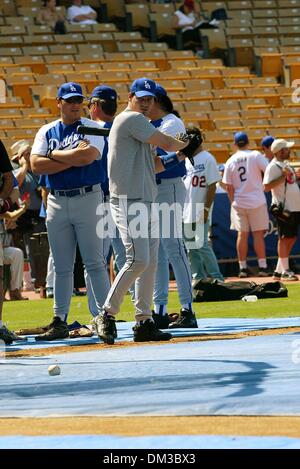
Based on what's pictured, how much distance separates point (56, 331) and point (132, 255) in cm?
130

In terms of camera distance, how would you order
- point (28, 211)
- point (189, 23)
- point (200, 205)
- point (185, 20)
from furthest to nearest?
point (189, 23) → point (185, 20) → point (28, 211) → point (200, 205)

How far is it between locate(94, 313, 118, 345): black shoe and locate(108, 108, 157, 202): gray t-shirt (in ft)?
3.03

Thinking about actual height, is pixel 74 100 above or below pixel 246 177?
above

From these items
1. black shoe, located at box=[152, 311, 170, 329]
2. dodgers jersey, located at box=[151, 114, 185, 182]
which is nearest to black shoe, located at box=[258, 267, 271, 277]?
black shoe, located at box=[152, 311, 170, 329]

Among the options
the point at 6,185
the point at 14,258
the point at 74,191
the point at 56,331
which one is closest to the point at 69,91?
the point at 74,191

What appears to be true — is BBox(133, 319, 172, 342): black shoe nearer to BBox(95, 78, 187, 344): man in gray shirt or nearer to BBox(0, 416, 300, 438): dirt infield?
BBox(95, 78, 187, 344): man in gray shirt

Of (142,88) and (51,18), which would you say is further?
(51,18)

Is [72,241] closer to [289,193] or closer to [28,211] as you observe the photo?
[28,211]

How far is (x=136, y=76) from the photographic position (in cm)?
2609

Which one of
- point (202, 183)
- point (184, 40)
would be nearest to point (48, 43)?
point (184, 40)

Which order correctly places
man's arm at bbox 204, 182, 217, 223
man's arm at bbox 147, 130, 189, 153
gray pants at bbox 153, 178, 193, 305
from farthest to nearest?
1. man's arm at bbox 204, 182, 217, 223
2. gray pants at bbox 153, 178, 193, 305
3. man's arm at bbox 147, 130, 189, 153

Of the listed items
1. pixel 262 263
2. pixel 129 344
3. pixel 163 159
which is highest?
pixel 163 159

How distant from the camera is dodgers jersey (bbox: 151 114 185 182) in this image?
10047mm

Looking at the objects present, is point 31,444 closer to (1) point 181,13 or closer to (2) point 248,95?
(2) point 248,95
